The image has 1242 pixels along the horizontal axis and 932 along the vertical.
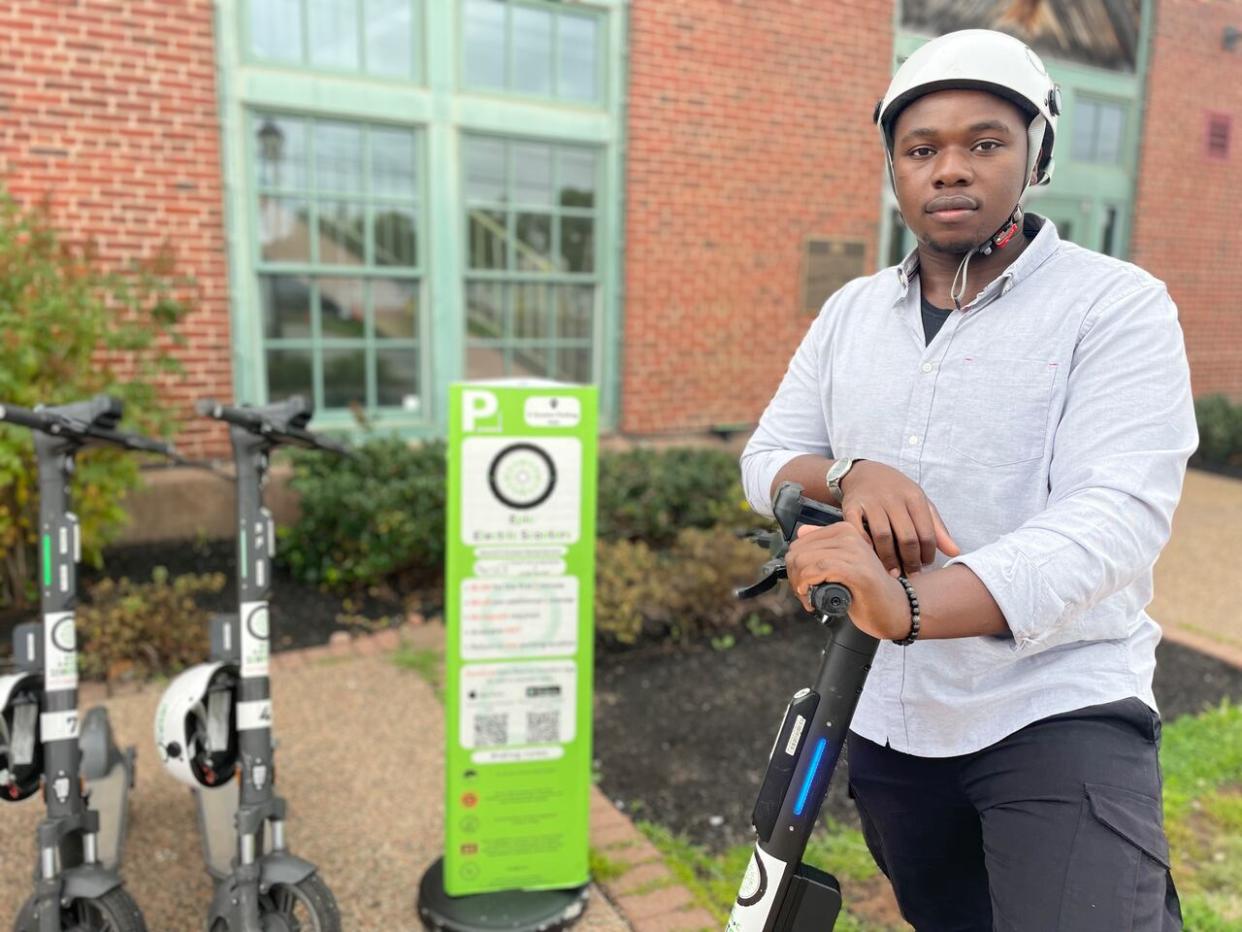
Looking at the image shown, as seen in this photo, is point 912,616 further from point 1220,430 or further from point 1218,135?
point 1218,135

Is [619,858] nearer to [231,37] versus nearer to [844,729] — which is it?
[844,729]

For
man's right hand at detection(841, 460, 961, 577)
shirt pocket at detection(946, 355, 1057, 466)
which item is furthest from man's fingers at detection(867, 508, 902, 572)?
shirt pocket at detection(946, 355, 1057, 466)


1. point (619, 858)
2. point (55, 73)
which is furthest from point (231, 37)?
point (619, 858)

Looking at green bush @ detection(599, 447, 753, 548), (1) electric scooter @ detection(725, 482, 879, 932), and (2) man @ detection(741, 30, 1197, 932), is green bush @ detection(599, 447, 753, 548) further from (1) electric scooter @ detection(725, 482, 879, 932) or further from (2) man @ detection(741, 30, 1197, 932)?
(1) electric scooter @ detection(725, 482, 879, 932)

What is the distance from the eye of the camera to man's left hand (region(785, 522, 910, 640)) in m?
1.20

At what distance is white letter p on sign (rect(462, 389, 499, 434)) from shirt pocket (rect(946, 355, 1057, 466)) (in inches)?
56.0

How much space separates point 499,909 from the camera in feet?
9.27

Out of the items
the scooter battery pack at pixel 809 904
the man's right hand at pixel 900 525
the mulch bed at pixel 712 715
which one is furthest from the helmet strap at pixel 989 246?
the mulch bed at pixel 712 715

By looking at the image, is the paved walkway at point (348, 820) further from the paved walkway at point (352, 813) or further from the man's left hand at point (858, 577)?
the man's left hand at point (858, 577)

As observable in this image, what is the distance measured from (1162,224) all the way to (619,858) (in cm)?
984

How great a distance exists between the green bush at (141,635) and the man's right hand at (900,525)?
4.06 meters

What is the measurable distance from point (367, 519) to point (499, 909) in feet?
10.6

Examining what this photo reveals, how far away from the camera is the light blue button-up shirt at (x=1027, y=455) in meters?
1.27

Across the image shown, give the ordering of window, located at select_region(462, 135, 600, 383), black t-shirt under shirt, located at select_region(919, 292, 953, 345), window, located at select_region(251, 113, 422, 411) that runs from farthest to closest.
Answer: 1. window, located at select_region(462, 135, 600, 383)
2. window, located at select_region(251, 113, 422, 411)
3. black t-shirt under shirt, located at select_region(919, 292, 953, 345)
